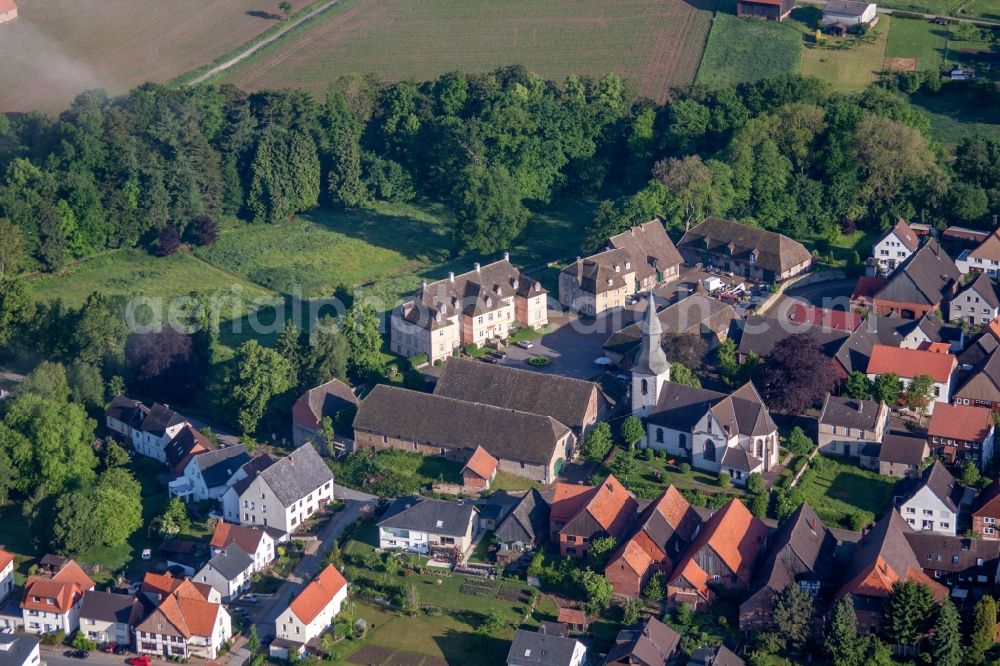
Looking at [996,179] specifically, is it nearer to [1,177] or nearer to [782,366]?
[782,366]

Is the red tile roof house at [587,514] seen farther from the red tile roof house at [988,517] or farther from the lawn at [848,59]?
the lawn at [848,59]

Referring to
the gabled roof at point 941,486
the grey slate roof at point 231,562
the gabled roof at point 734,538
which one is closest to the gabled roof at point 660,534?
the gabled roof at point 734,538

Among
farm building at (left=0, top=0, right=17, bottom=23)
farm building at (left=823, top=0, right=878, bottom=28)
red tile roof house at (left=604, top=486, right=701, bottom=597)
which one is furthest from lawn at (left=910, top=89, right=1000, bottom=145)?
farm building at (left=0, top=0, right=17, bottom=23)

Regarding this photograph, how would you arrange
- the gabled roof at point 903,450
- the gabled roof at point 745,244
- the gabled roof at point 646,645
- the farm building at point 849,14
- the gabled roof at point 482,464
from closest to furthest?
the gabled roof at point 646,645 < the gabled roof at point 903,450 < the gabled roof at point 482,464 < the gabled roof at point 745,244 < the farm building at point 849,14

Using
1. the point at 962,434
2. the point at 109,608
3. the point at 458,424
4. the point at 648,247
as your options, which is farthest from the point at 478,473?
the point at 648,247

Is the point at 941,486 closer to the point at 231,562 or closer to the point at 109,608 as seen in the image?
the point at 231,562

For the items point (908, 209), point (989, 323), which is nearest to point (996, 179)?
point (908, 209)
